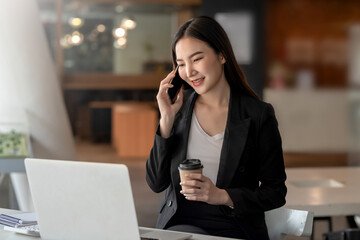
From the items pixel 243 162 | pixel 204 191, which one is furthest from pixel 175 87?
pixel 204 191

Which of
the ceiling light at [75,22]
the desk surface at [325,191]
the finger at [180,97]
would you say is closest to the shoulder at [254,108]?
the finger at [180,97]

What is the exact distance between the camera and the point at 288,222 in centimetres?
242

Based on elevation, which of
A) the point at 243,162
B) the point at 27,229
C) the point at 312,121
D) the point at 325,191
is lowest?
the point at 312,121

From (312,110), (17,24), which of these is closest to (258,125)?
(17,24)

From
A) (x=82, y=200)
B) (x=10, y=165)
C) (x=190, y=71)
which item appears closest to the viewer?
(x=82, y=200)

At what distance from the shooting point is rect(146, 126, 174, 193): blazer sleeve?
2.44 meters

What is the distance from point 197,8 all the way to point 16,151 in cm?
937

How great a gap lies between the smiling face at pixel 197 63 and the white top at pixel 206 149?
17 centimetres

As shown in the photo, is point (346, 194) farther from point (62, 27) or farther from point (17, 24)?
point (62, 27)

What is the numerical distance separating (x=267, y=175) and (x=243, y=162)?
0.34ft

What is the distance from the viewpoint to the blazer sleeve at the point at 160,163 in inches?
95.9

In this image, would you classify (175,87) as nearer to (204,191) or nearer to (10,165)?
(204,191)

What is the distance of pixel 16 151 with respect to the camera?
473cm

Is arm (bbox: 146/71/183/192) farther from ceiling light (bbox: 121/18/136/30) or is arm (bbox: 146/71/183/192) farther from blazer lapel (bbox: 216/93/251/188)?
ceiling light (bbox: 121/18/136/30)
